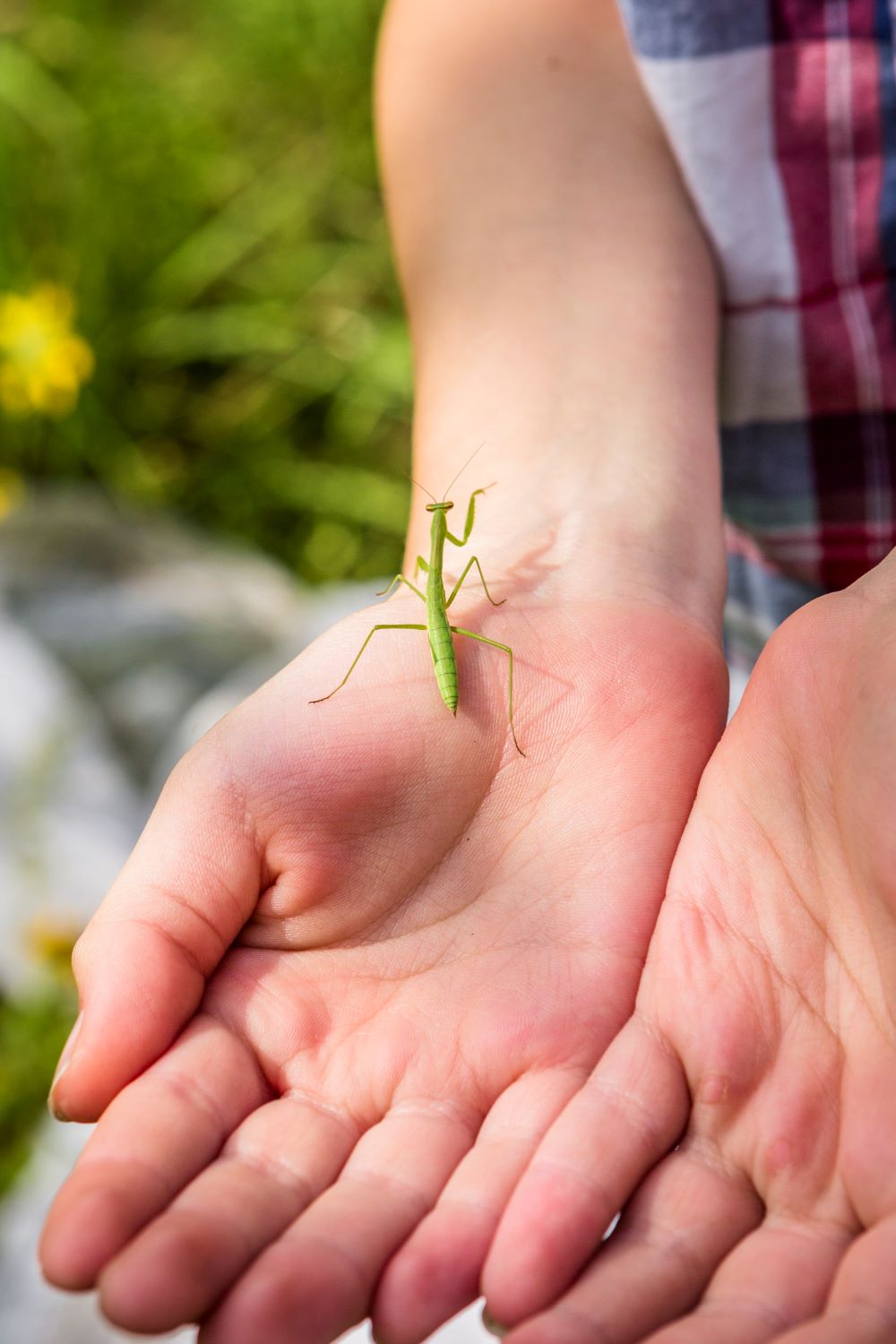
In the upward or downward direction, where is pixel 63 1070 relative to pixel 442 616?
downward

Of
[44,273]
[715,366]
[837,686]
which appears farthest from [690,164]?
[44,273]

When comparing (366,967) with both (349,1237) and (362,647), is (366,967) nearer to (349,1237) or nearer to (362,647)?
(349,1237)

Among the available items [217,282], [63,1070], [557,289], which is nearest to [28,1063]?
[63,1070]

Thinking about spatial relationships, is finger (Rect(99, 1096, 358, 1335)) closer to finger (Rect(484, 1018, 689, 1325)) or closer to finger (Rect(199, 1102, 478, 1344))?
finger (Rect(199, 1102, 478, 1344))

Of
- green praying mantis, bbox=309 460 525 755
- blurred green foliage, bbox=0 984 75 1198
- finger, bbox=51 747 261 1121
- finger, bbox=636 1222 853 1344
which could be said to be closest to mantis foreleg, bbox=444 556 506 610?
green praying mantis, bbox=309 460 525 755

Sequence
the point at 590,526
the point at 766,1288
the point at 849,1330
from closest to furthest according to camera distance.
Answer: the point at 849,1330 → the point at 766,1288 → the point at 590,526

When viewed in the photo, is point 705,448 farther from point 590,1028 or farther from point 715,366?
point 590,1028

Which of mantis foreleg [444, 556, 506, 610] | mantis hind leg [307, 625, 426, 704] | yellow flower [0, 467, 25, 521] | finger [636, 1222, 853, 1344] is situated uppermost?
mantis hind leg [307, 625, 426, 704]
